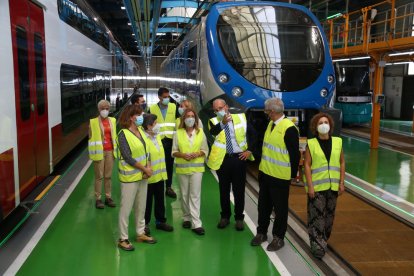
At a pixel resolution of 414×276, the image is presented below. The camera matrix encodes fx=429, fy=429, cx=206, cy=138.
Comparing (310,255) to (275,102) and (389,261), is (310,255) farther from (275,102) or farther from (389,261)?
(275,102)

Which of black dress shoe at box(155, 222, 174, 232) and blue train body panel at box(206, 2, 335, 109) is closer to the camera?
black dress shoe at box(155, 222, 174, 232)

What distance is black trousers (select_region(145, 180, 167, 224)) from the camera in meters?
5.19

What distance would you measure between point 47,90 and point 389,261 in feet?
17.3

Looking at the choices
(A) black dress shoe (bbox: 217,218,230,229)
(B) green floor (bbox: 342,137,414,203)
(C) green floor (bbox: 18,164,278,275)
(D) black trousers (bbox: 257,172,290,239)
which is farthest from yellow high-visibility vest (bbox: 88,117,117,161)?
(B) green floor (bbox: 342,137,414,203)

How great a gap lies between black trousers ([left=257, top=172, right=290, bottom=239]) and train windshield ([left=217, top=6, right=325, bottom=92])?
342 centimetres

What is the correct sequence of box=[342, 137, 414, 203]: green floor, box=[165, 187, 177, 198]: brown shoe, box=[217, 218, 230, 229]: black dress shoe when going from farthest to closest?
box=[342, 137, 414, 203]: green floor
box=[165, 187, 177, 198]: brown shoe
box=[217, 218, 230, 229]: black dress shoe

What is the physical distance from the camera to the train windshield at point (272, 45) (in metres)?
7.99

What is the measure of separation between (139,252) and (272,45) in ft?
16.5

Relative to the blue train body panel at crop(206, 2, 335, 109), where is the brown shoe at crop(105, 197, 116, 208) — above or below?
below

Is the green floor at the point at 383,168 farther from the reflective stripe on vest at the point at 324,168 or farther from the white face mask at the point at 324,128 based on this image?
the white face mask at the point at 324,128

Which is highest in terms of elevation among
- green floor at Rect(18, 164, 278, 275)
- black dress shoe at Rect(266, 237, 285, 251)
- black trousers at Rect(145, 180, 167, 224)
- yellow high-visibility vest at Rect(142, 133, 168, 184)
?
yellow high-visibility vest at Rect(142, 133, 168, 184)

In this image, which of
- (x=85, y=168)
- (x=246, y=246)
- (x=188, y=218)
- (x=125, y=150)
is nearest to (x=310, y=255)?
(x=246, y=246)

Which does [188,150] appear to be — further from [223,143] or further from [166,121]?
[166,121]

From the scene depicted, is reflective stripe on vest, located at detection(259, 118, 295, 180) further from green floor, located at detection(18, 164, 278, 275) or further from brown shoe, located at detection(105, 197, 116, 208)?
brown shoe, located at detection(105, 197, 116, 208)
